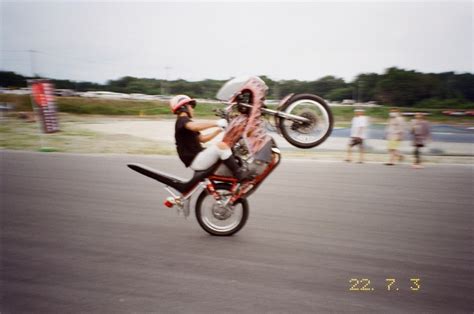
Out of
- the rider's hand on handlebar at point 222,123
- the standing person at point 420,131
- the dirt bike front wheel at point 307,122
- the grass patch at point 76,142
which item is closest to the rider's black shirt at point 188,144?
the rider's hand on handlebar at point 222,123

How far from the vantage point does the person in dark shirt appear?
14.9 feet

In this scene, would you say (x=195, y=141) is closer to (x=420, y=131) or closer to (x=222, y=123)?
(x=222, y=123)

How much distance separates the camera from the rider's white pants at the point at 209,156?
478cm

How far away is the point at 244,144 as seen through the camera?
4805 millimetres

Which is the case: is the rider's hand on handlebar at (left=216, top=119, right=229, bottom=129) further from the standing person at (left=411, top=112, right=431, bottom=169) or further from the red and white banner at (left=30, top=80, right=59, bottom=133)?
the red and white banner at (left=30, top=80, right=59, bottom=133)

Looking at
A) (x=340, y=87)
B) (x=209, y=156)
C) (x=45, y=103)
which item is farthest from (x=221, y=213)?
(x=45, y=103)

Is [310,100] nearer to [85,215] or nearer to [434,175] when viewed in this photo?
[85,215]

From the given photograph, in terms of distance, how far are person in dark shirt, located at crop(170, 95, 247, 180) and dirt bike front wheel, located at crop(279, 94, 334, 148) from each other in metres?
0.78

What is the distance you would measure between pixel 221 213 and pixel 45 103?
30.6 ft

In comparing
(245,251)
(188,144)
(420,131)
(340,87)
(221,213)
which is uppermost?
(340,87)

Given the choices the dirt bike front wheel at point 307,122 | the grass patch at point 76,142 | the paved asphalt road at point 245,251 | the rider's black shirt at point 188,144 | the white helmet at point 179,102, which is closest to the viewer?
the paved asphalt road at point 245,251

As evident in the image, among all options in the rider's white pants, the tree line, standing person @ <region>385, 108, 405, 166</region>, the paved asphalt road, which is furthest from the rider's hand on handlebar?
standing person @ <region>385, 108, 405, 166</region>

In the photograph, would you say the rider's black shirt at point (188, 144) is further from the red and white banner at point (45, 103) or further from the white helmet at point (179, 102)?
the red and white banner at point (45, 103)

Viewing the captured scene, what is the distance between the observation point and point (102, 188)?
26.5ft
